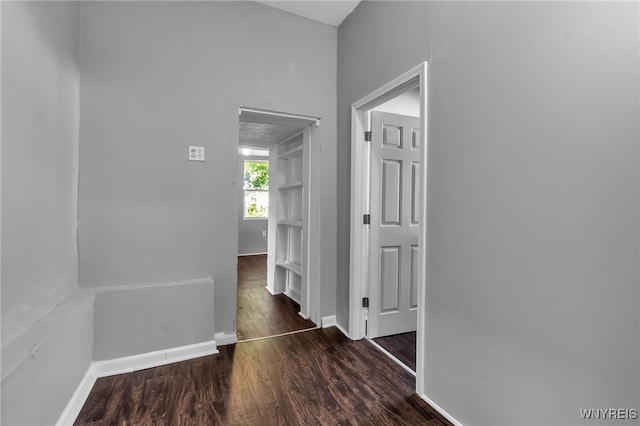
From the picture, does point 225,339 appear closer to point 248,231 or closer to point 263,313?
point 263,313

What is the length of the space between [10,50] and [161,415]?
5.99ft

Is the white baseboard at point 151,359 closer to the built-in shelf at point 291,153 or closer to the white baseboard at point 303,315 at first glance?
the white baseboard at point 303,315

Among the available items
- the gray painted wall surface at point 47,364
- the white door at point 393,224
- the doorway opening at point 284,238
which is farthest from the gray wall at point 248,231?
the gray painted wall surface at point 47,364

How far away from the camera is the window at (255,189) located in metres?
7.00

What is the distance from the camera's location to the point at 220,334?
2.35 metres

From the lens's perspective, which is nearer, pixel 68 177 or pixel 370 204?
pixel 68 177

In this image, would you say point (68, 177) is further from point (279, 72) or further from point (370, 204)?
point (370, 204)

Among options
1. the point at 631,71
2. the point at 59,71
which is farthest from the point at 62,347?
the point at 631,71

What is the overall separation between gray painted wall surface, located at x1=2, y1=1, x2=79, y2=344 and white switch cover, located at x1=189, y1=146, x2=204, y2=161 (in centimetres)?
69

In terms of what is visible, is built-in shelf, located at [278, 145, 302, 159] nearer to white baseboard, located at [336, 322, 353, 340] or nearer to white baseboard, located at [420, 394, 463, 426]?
white baseboard, located at [336, 322, 353, 340]

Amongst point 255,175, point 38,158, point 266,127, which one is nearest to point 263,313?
point 38,158

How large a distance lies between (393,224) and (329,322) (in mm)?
1101

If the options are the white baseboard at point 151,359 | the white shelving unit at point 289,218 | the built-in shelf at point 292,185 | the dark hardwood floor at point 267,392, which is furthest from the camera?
the white shelving unit at point 289,218

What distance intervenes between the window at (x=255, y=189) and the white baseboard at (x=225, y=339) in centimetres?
471
